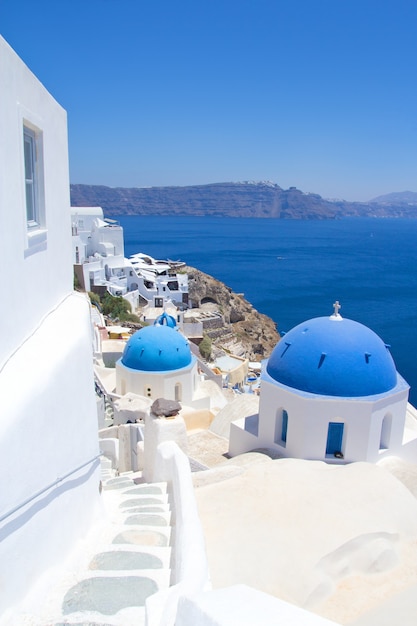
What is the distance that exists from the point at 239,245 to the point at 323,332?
4587 inches

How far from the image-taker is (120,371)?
Answer: 14055mm

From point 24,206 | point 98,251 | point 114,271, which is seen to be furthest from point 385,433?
point 98,251

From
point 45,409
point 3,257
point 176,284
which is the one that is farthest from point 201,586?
point 176,284

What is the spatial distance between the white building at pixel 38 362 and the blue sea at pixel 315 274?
2929cm

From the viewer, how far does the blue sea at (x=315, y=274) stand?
50.2m

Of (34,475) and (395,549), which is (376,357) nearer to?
(395,549)

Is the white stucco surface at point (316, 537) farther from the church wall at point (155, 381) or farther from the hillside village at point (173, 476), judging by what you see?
the church wall at point (155, 381)

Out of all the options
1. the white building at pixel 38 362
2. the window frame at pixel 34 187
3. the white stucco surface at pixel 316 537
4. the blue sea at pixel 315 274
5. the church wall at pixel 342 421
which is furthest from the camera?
the blue sea at pixel 315 274

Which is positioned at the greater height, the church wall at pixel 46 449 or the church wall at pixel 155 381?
the church wall at pixel 46 449

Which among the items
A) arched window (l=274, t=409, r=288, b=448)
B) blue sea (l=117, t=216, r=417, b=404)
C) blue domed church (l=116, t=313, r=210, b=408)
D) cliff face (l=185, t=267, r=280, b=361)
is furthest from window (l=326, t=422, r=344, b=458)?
cliff face (l=185, t=267, r=280, b=361)

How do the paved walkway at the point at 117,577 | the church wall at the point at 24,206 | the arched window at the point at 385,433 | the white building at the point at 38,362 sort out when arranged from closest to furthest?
1. the paved walkway at the point at 117,577
2. the white building at the point at 38,362
3. the church wall at the point at 24,206
4. the arched window at the point at 385,433

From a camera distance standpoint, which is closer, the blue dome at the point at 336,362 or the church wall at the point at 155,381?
the blue dome at the point at 336,362

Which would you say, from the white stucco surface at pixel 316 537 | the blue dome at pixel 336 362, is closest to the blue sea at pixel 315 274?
the blue dome at pixel 336 362

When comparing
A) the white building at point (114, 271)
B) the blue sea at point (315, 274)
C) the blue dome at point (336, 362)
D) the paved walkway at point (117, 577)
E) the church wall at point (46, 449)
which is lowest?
the blue sea at point (315, 274)
